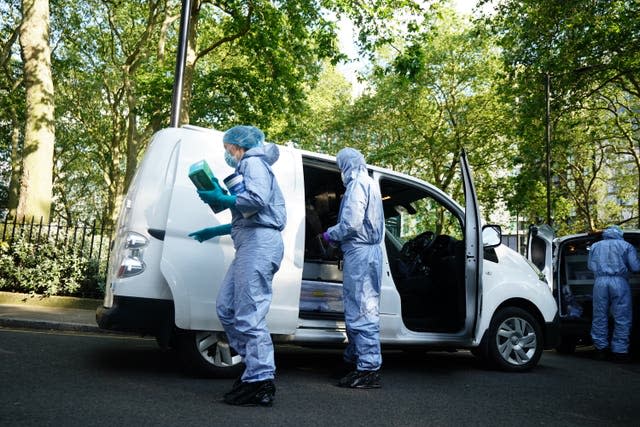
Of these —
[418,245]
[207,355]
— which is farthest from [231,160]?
[418,245]

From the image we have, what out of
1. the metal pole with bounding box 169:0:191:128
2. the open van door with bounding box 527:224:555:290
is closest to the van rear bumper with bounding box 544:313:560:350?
the open van door with bounding box 527:224:555:290

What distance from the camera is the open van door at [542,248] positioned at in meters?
8.70

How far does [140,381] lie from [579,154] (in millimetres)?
29098

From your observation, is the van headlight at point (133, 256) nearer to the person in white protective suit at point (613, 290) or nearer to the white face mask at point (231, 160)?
the white face mask at point (231, 160)

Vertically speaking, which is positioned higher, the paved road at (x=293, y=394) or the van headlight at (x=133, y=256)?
the van headlight at (x=133, y=256)

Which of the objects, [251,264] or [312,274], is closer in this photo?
[251,264]

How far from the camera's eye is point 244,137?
4711mm

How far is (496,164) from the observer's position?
1208 inches

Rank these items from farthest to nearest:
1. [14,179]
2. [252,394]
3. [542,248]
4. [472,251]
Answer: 1. [14,179]
2. [542,248]
3. [472,251]
4. [252,394]

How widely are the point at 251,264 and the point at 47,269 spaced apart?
7180 mm

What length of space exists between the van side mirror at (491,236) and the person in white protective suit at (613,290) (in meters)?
2.69

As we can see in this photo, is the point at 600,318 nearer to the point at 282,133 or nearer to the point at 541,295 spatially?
the point at 541,295

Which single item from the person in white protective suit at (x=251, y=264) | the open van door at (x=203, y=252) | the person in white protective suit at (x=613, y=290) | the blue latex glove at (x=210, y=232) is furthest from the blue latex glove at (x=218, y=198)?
the person in white protective suit at (x=613, y=290)

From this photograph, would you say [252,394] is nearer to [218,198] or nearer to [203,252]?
[203,252]
